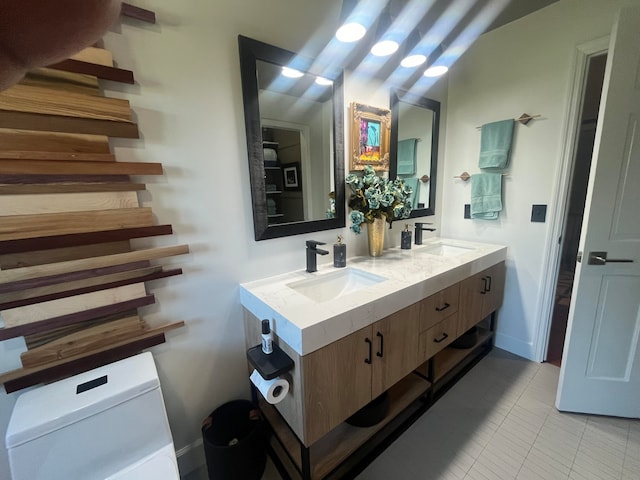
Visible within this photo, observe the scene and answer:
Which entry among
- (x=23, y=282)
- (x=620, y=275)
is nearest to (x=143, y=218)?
(x=23, y=282)

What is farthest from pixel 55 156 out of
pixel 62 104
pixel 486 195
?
pixel 486 195

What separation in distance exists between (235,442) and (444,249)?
6.32 ft

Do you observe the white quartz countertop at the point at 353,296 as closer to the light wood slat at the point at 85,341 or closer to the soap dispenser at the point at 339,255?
the soap dispenser at the point at 339,255

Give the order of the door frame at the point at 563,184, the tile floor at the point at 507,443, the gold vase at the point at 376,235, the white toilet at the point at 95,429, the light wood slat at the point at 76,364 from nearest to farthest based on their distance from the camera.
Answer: the white toilet at the point at 95,429 → the light wood slat at the point at 76,364 → the tile floor at the point at 507,443 → the door frame at the point at 563,184 → the gold vase at the point at 376,235

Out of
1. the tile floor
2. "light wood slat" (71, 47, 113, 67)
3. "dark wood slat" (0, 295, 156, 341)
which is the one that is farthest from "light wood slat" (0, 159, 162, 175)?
the tile floor

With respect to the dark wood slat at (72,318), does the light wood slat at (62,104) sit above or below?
above

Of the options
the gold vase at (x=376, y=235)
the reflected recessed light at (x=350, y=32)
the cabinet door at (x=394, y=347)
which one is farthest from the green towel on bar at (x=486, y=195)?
the reflected recessed light at (x=350, y=32)

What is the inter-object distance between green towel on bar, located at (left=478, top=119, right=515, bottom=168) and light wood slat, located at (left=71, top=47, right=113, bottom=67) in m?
2.31

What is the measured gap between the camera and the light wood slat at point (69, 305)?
0.91 m

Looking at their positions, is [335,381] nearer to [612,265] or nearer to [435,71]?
[612,265]

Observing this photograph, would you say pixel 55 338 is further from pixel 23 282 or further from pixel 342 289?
pixel 342 289

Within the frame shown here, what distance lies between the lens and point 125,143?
105cm

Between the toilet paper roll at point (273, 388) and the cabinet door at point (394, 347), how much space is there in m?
0.43

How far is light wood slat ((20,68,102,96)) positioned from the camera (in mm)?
882
